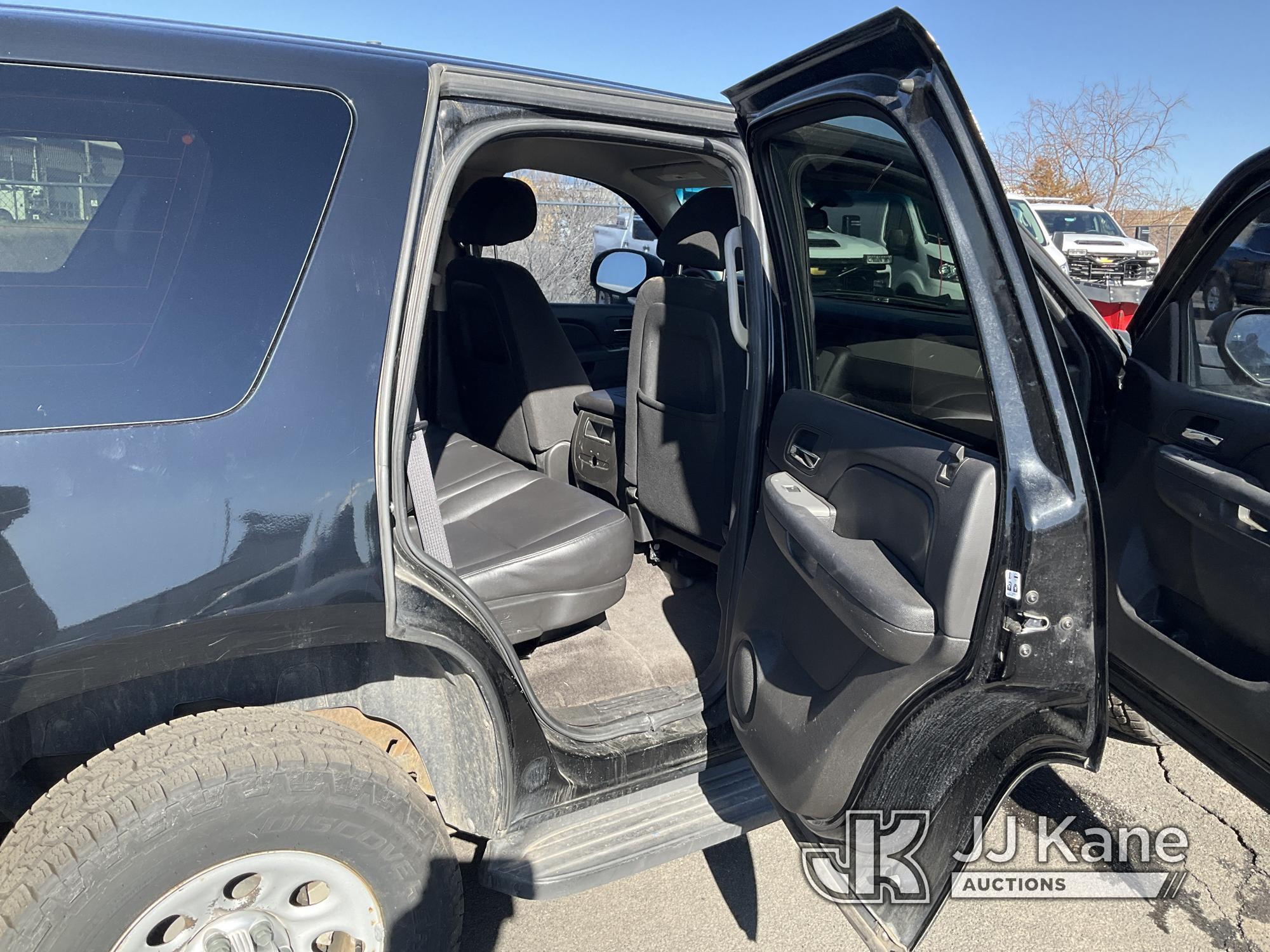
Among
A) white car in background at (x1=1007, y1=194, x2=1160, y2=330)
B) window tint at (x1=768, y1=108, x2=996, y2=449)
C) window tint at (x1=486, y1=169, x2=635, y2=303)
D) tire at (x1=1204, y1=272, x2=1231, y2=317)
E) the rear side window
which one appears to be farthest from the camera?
white car in background at (x1=1007, y1=194, x2=1160, y2=330)

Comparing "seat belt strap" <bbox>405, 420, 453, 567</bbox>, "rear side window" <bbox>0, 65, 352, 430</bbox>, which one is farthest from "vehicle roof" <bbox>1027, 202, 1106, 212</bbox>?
"rear side window" <bbox>0, 65, 352, 430</bbox>

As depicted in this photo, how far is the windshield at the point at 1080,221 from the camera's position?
14547mm

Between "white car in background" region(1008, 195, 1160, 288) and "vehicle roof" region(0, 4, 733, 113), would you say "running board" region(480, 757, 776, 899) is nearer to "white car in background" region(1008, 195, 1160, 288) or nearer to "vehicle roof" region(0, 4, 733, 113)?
"vehicle roof" region(0, 4, 733, 113)

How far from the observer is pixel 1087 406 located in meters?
2.16

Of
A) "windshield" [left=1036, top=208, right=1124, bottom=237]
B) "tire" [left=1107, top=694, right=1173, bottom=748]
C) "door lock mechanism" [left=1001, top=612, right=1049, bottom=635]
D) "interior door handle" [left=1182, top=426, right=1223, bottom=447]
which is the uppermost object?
"windshield" [left=1036, top=208, right=1124, bottom=237]

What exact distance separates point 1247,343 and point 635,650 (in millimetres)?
1690

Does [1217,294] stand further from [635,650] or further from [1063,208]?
[1063,208]

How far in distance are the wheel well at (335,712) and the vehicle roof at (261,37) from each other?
1.04 metres

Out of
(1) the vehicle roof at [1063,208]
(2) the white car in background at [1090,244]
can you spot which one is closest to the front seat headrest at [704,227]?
(2) the white car in background at [1090,244]

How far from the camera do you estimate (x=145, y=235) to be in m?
1.38

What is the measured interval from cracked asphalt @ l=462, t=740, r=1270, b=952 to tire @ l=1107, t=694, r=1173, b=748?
1.06 feet

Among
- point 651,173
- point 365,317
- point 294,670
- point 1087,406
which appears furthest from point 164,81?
point 651,173

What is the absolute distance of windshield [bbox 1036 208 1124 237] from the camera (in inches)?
573

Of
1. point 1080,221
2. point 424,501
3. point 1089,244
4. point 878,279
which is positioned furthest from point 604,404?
point 1080,221
